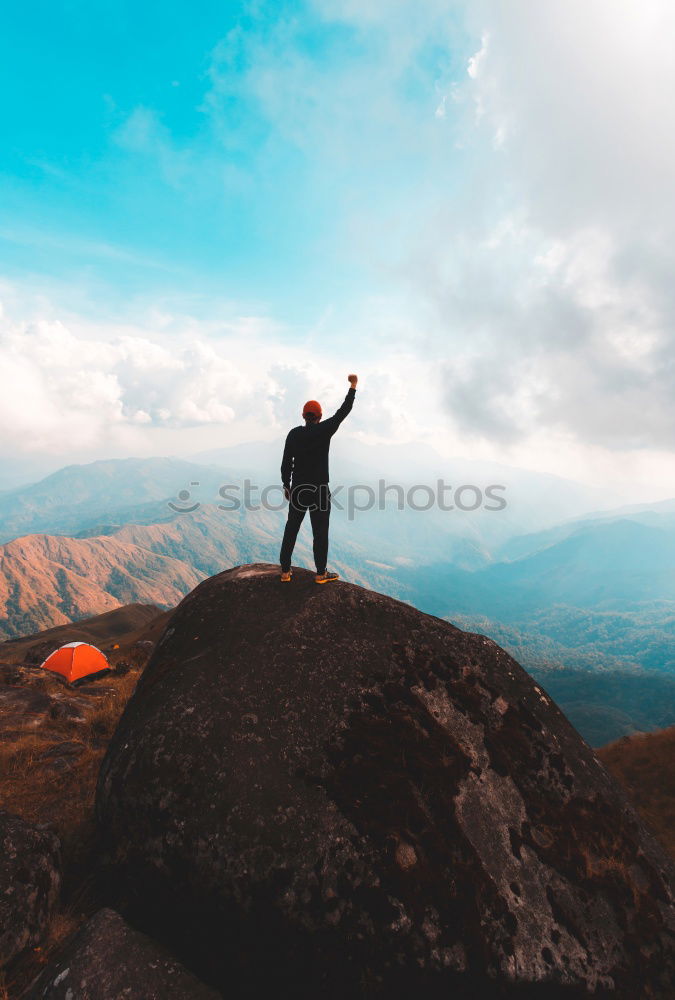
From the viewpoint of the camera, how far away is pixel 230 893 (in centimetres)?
618

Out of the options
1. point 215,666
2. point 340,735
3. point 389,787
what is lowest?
point 389,787

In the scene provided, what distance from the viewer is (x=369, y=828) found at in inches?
269

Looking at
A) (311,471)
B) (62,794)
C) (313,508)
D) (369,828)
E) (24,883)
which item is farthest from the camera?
(311,471)

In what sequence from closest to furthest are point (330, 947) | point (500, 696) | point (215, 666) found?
1. point (330, 947)
2. point (215, 666)
3. point (500, 696)

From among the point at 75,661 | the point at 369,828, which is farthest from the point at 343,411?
the point at 75,661

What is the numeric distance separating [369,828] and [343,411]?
9161 millimetres

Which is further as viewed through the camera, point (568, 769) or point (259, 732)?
point (568, 769)

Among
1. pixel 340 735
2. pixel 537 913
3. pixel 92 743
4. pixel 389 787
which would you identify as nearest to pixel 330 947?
pixel 389 787

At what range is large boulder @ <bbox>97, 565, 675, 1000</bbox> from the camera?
6027 millimetres

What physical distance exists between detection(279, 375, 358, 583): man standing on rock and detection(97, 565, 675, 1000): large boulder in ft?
7.86

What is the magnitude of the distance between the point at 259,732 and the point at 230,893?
7.15ft

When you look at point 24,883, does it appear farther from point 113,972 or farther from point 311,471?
point 311,471

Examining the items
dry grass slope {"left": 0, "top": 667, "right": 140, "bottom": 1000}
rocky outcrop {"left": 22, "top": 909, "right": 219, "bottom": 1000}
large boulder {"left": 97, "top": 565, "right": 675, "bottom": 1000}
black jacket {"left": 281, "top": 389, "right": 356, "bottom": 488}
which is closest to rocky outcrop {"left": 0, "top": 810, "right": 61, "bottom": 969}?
dry grass slope {"left": 0, "top": 667, "right": 140, "bottom": 1000}

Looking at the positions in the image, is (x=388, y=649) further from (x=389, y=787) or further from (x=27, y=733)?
(x=27, y=733)
